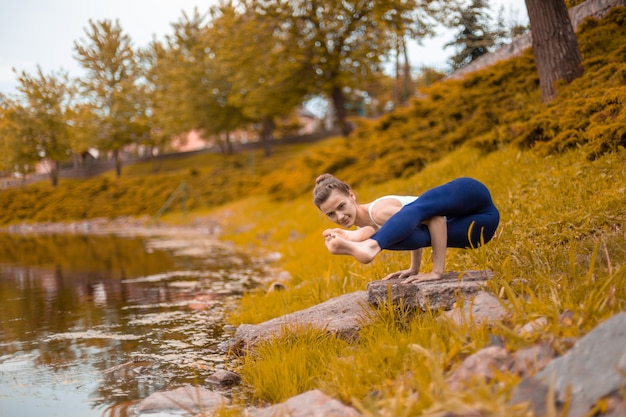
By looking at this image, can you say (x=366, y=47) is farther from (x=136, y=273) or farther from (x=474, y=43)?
(x=136, y=273)

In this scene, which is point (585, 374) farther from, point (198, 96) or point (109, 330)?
point (198, 96)

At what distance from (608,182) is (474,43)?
991cm

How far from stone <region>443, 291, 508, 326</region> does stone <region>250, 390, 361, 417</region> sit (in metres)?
0.87

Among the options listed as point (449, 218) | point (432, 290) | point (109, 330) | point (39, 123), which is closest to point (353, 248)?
point (432, 290)

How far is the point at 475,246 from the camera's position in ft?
16.2

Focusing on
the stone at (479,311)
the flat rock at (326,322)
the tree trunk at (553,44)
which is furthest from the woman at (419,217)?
the tree trunk at (553,44)

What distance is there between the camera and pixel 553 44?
9.12 m

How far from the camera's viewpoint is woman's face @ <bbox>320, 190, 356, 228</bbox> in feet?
14.6

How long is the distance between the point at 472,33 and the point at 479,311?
12879 millimetres

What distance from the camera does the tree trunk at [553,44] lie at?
8867 millimetres

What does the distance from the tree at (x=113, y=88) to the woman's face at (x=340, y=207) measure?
43.7 metres

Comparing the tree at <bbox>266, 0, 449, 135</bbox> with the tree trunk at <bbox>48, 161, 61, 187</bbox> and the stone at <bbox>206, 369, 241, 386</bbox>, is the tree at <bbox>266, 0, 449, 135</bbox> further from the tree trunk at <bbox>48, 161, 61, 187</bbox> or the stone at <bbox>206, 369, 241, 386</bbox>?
the tree trunk at <bbox>48, 161, 61, 187</bbox>

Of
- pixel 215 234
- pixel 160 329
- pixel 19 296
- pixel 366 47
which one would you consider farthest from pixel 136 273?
pixel 366 47

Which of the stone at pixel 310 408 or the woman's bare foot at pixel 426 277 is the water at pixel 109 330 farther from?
the woman's bare foot at pixel 426 277
